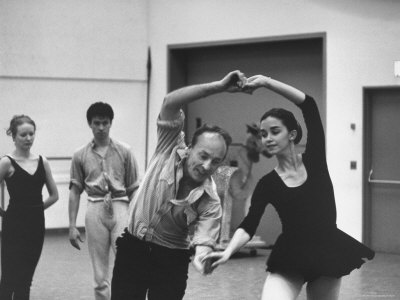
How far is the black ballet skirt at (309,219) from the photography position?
5371 mm

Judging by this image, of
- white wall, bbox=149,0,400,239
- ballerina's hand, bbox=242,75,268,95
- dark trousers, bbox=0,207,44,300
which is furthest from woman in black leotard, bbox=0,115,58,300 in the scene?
white wall, bbox=149,0,400,239

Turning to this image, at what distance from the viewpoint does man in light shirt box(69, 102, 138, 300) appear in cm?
764

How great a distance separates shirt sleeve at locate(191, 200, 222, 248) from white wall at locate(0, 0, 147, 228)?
1023 cm

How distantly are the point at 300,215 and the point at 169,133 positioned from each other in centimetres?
92

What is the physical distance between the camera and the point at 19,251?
24.0ft

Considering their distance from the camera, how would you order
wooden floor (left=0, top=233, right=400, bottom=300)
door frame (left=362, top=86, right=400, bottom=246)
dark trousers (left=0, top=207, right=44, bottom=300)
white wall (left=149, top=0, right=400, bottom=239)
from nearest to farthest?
dark trousers (left=0, top=207, right=44, bottom=300)
wooden floor (left=0, top=233, right=400, bottom=300)
white wall (left=149, top=0, right=400, bottom=239)
door frame (left=362, top=86, right=400, bottom=246)

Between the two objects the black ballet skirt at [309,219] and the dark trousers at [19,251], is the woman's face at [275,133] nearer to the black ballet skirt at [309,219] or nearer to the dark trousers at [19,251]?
the black ballet skirt at [309,219]

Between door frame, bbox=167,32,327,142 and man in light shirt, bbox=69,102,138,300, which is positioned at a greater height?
door frame, bbox=167,32,327,142

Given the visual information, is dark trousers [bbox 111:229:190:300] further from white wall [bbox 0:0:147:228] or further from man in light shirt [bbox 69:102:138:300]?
white wall [bbox 0:0:147:228]

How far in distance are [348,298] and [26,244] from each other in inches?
146

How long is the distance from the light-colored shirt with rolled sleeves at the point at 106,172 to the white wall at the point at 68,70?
7.19m

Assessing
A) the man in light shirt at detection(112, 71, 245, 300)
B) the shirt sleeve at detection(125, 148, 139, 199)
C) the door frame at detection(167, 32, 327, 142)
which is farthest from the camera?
the door frame at detection(167, 32, 327, 142)

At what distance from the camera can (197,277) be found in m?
11.0

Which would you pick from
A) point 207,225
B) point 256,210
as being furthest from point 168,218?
point 256,210
